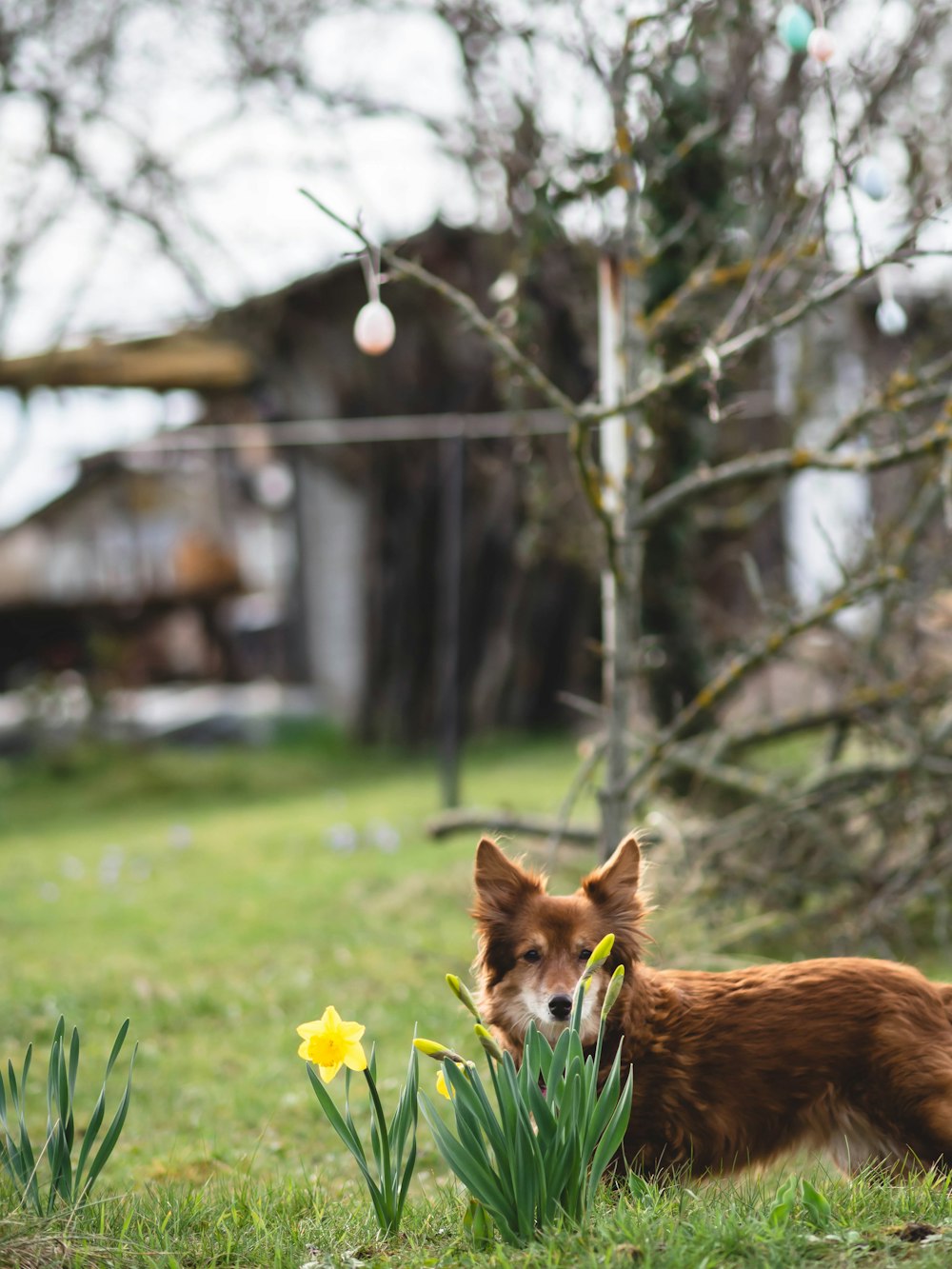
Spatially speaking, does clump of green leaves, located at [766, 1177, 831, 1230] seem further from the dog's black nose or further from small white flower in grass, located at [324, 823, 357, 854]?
small white flower in grass, located at [324, 823, 357, 854]

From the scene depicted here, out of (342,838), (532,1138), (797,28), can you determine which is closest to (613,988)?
(532,1138)

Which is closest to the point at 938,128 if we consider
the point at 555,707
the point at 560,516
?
the point at 560,516

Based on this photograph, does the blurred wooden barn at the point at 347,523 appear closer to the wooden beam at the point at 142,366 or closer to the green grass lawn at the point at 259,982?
the wooden beam at the point at 142,366

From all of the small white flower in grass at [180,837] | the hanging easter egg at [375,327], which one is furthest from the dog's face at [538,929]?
the small white flower in grass at [180,837]

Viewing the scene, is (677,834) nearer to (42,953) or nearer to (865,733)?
(865,733)

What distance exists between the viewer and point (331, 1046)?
9.21 ft

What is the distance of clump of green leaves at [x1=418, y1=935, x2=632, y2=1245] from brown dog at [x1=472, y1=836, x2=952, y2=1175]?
1.10 ft

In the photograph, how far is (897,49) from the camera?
6180 mm

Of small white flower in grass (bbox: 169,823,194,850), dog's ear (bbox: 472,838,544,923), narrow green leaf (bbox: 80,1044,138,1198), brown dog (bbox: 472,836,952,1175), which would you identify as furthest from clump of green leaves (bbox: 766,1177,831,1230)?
small white flower in grass (bbox: 169,823,194,850)

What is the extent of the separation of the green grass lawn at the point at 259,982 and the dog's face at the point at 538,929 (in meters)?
0.45

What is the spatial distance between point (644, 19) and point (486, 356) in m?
10.8

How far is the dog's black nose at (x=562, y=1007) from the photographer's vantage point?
309cm

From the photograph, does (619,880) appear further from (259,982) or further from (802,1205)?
(259,982)

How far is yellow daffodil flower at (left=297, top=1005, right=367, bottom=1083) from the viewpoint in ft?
9.16
